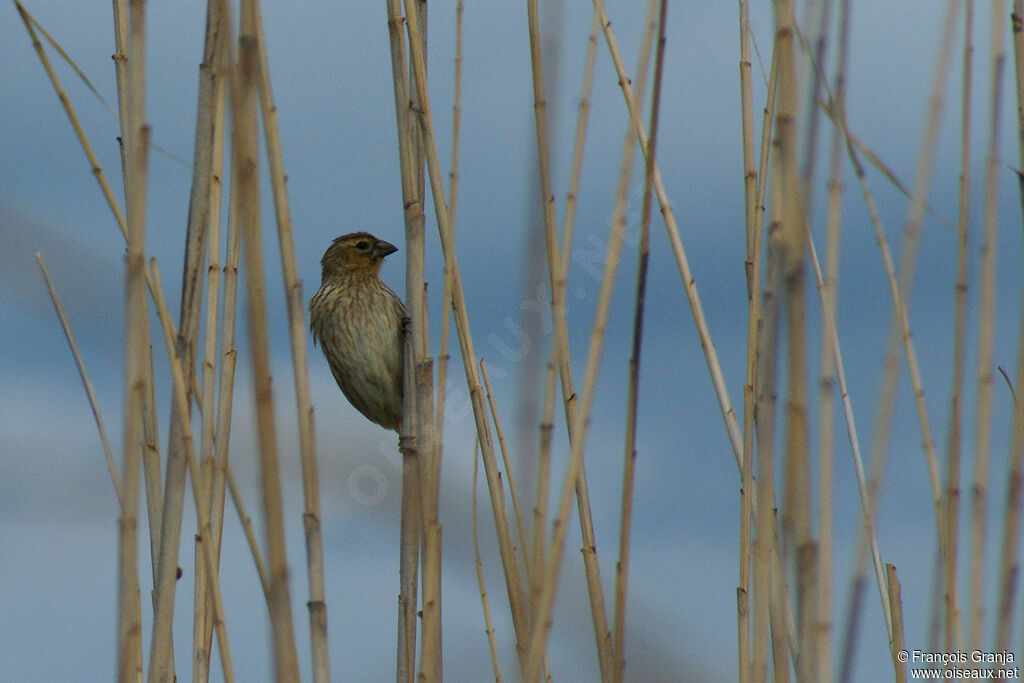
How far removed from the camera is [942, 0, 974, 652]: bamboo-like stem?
5.67 feet

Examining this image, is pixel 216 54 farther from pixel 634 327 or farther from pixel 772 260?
pixel 772 260

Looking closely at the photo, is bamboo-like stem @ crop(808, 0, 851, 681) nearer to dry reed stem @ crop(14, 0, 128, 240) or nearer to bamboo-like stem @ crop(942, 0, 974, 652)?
bamboo-like stem @ crop(942, 0, 974, 652)

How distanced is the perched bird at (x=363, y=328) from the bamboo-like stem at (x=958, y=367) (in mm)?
1823

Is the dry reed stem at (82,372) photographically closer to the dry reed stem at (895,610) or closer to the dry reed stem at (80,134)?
the dry reed stem at (80,134)

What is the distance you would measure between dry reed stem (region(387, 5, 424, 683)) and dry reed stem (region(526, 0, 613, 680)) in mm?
249

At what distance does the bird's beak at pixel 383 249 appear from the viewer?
11.5 feet

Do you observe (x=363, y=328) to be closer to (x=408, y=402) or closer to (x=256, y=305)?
(x=408, y=402)

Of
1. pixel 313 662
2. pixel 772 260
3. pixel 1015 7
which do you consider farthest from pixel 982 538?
pixel 313 662

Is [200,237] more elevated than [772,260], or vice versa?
[200,237]

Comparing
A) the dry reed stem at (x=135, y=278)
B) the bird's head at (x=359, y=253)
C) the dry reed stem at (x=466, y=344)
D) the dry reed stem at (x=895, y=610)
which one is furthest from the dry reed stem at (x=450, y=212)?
the bird's head at (x=359, y=253)

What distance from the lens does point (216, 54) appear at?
5.76 feet

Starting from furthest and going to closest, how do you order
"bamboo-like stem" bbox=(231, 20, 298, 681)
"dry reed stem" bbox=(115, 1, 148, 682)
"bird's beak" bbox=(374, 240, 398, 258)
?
→ 1. "bird's beak" bbox=(374, 240, 398, 258)
2. "dry reed stem" bbox=(115, 1, 148, 682)
3. "bamboo-like stem" bbox=(231, 20, 298, 681)

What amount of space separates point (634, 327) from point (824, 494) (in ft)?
1.25

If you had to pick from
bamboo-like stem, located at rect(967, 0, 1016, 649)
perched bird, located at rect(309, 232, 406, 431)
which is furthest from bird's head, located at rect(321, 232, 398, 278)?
bamboo-like stem, located at rect(967, 0, 1016, 649)
